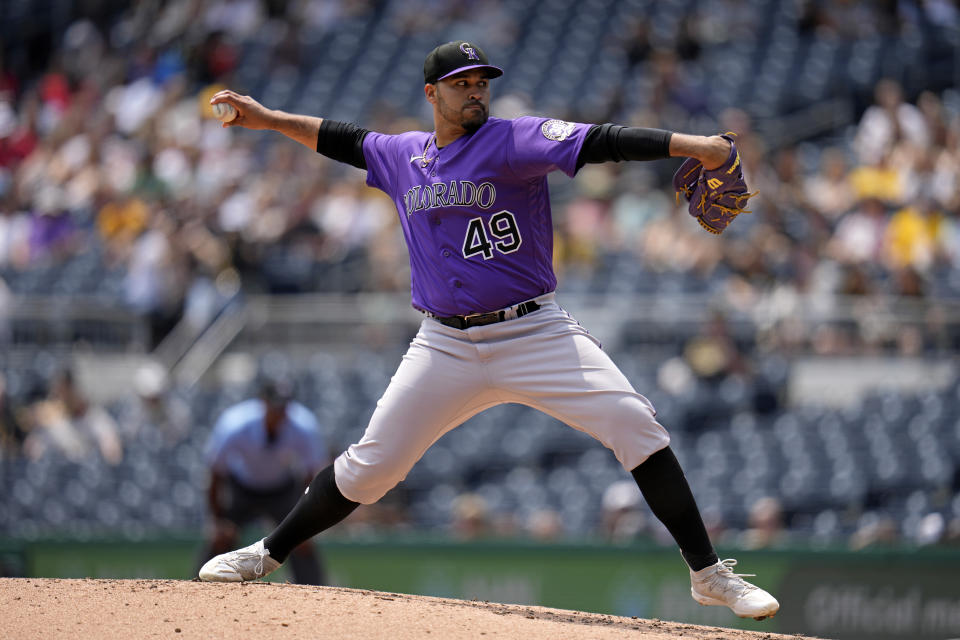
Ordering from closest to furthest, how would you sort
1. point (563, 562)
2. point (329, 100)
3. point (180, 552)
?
point (563, 562) < point (180, 552) < point (329, 100)

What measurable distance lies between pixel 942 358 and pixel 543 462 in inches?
119

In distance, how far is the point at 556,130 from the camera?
3934mm

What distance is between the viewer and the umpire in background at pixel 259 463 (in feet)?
23.1

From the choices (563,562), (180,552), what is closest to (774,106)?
(563,562)

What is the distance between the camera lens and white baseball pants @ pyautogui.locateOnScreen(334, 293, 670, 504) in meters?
3.98

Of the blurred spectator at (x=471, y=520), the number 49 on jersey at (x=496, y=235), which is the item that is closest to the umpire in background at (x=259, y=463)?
the blurred spectator at (x=471, y=520)

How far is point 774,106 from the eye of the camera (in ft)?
41.2

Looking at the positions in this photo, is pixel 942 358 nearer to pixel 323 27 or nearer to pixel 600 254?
pixel 600 254

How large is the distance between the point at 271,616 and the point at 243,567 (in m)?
0.52

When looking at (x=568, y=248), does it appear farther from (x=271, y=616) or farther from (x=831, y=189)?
(x=271, y=616)

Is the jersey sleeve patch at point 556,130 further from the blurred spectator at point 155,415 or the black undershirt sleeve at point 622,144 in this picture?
the blurred spectator at point 155,415

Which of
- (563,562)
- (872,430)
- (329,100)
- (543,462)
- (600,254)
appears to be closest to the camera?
(563,562)

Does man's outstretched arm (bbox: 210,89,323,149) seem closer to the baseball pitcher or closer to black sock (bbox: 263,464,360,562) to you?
the baseball pitcher

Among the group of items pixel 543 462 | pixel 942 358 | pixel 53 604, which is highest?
pixel 53 604
